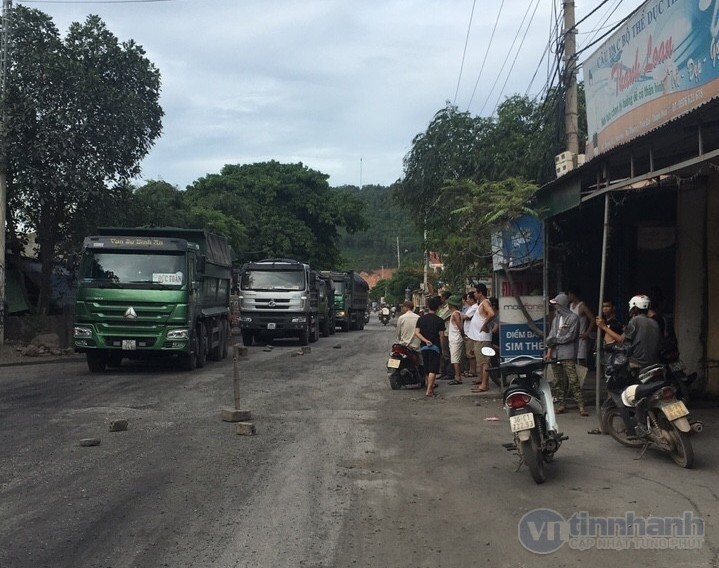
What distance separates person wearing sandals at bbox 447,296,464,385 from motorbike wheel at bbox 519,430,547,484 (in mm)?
7704

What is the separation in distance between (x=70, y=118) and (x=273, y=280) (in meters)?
8.81

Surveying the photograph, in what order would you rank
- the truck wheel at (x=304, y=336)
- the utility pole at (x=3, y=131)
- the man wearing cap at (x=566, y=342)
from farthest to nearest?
the truck wheel at (x=304, y=336)
the utility pole at (x=3, y=131)
the man wearing cap at (x=566, y=342)

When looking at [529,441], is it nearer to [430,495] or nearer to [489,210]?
[430,495]

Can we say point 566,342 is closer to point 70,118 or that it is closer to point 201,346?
point 201,346

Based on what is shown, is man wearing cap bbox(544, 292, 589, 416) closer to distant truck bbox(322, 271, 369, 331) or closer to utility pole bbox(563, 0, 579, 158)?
utility pole bbox(563, 0, 579, 158)

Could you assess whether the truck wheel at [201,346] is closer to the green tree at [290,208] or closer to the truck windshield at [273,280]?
the truck windshield at [273,280]

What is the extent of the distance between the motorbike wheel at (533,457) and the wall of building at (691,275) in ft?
19.3

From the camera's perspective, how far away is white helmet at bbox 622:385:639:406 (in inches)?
314

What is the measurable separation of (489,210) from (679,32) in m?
3.92

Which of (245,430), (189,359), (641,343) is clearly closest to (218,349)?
(189,359)

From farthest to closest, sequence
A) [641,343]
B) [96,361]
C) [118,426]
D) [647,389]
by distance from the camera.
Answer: [96,361] < [118,426] < [641,343] < [647,389]

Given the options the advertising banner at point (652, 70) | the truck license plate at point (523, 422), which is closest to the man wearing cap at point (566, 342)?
the advertising banner at point (652, 70)

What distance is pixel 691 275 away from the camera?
12.2 meters

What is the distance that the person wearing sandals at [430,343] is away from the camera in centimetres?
1376
